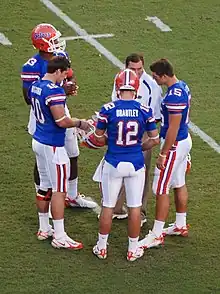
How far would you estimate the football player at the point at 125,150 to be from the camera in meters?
7.48

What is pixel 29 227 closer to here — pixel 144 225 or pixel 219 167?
pixel 144 225

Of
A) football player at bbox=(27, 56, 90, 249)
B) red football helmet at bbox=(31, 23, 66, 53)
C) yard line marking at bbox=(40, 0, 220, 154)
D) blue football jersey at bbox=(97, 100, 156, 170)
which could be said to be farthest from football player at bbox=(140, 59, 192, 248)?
yard line marking at bbox=(40, 0, 220, 154)

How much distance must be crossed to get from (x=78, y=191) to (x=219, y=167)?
5.12ft

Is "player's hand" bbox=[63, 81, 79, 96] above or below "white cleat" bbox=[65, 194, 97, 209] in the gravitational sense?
above

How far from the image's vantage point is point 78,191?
9102 mm

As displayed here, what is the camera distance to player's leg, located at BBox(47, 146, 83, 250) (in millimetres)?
7953

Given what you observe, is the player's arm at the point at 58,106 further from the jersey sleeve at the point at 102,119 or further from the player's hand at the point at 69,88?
the player's hand at the point at 69,88

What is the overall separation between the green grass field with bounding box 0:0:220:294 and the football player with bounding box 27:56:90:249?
0.59 feet

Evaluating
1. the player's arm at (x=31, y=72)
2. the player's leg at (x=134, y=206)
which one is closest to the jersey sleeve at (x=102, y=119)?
the player's leg at (x=134, y=206)

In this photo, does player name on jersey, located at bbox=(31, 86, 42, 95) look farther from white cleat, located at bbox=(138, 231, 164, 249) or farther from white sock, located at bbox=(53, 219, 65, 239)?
white cleat, located at bbox=(138, 231, 164, 249)

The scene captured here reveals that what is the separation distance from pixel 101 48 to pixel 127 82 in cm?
569

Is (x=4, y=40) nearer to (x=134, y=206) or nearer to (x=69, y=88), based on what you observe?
(x=69, y=88)

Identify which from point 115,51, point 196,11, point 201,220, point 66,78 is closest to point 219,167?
point 201,220

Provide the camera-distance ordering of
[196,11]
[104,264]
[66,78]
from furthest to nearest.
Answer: [196,11], [66,78], [104,264]
